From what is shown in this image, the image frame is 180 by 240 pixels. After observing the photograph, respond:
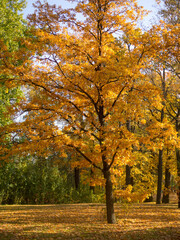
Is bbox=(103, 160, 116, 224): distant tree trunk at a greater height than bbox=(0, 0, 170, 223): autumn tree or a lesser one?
lesser

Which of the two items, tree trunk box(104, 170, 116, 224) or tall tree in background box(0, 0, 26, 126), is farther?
tall tree in background box(0, 0, 26, 126)

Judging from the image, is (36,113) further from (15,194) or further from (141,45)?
(15,194)

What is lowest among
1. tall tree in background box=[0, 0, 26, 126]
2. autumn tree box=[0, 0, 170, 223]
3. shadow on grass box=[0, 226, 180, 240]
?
shadow on grass box=[0, 226, 180, 240]

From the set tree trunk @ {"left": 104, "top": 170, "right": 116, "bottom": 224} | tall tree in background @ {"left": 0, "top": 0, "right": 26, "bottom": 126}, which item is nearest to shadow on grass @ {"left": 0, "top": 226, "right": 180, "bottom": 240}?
tree trunk @ {"left": 104, "top": 170, "right": 116, "bottom": 224}

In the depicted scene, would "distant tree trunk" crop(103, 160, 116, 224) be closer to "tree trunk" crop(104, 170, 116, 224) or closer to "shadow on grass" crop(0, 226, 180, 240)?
"tree trunk" crop(104, 170, 116, 224)

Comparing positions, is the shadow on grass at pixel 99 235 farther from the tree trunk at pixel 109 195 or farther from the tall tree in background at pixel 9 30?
the tall tree in background at pixel 9 30

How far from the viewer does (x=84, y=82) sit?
7.84 m

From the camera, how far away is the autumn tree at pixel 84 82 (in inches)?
294

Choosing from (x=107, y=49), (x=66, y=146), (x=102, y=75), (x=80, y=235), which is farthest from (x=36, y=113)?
(x=80, y=235)

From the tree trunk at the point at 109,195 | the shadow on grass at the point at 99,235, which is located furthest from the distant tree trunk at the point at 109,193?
the shadow on grass at the point at 99,235

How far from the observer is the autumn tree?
7469 mm

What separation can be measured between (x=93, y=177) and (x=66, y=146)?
4.68 ft

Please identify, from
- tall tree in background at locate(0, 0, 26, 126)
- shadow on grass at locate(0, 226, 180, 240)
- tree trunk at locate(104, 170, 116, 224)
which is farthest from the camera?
tall tree in background at locate(0, 0, 26, 126)

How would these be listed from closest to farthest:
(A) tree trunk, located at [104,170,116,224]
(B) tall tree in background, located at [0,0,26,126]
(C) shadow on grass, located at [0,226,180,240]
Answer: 1. (C) shadow on grass, located at [0,226,180,240]
2. (A) tree trunk, located at [104,170,116,224]
3. (B) tall tree in background, located at [0,0,26,126]
